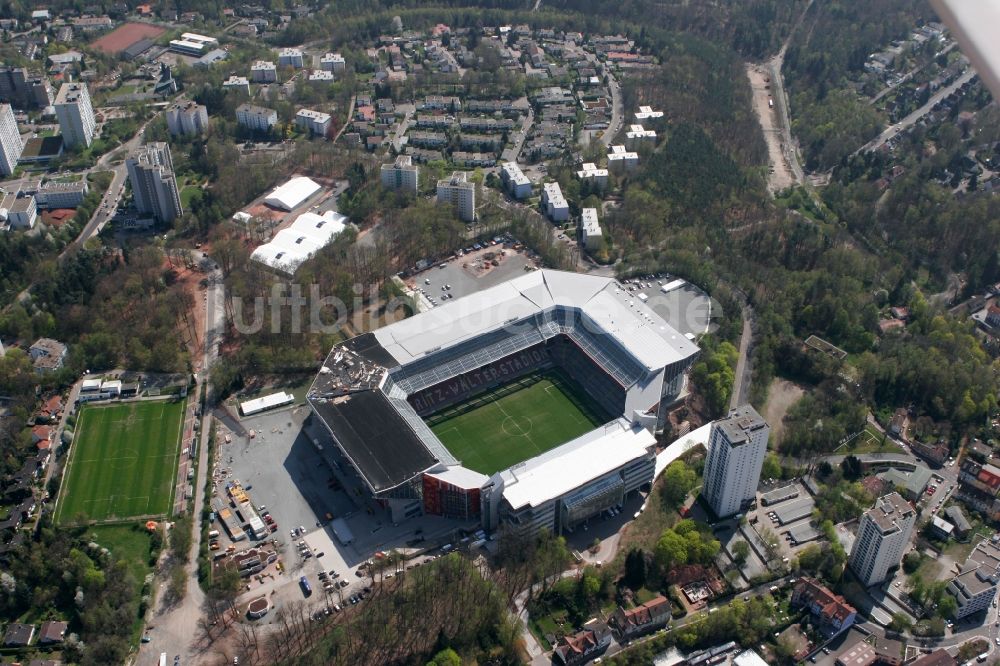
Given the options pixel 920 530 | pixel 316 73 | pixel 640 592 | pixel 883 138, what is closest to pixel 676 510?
pixel 640 592

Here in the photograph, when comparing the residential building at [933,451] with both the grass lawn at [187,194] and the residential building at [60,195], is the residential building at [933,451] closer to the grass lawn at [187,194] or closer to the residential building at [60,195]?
the grass lawn at [187,194]

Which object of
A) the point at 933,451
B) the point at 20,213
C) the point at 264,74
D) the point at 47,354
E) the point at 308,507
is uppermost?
the point at 264,74

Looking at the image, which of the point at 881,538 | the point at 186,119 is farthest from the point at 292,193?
the point at 881,538

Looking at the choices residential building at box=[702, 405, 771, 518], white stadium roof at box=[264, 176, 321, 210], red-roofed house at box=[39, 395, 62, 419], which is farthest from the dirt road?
red-roofed house at box=[39, 395, 62, 419]

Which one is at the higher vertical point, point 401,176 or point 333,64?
point 333,64

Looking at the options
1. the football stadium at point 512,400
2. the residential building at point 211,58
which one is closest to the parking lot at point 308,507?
the football stadium at point 512,400

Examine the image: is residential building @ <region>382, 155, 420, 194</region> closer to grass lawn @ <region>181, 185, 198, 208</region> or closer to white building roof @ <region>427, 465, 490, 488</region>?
grass lawn @ <region>181, 185, 198, 208</region>

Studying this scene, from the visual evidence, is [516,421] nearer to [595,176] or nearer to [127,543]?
[127,543]
